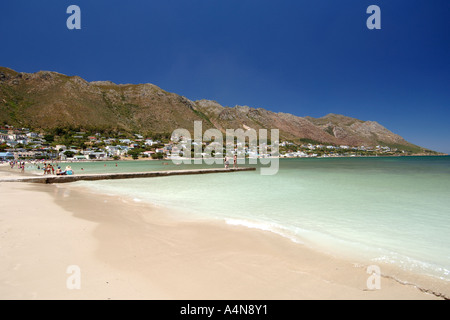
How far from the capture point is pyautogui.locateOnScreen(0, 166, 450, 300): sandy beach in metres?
2.56

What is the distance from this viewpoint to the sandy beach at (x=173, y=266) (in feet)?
8.39

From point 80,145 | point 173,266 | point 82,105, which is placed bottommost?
point 173,266

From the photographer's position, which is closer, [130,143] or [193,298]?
[193,298]

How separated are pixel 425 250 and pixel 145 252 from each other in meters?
5.28

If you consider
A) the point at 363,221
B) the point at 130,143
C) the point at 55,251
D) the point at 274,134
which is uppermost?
the point at 274,134

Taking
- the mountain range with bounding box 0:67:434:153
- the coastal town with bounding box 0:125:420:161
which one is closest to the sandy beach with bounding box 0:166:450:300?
the coastal town with bounding box 0:125:420:161

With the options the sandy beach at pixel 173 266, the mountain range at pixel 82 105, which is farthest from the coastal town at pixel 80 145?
the sandy beach at pixel 173 266

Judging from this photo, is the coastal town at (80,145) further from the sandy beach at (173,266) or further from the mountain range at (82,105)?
the sandy beach at (173,266)

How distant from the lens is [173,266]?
10.5ft

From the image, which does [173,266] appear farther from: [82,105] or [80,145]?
[82,105]

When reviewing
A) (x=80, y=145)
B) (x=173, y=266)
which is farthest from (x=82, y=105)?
(x=173, y=266)

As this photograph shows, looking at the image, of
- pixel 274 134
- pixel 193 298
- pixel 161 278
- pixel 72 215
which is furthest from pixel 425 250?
pixel 274 134
